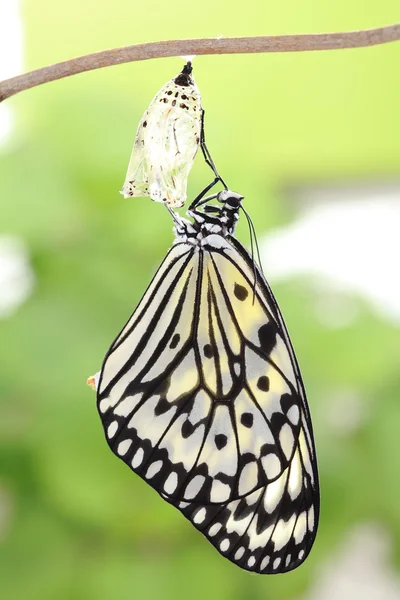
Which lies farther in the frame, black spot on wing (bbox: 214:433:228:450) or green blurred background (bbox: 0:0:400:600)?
green blurred background (bbox: 0:0:400:600)

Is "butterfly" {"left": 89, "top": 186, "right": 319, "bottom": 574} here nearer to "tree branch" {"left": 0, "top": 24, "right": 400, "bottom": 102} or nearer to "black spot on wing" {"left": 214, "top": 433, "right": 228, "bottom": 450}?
"black spot on wing" {"left": 214, "top": 433, "right": 228, "bottom": 450}

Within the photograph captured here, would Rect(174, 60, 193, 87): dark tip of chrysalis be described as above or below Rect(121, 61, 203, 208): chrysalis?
above

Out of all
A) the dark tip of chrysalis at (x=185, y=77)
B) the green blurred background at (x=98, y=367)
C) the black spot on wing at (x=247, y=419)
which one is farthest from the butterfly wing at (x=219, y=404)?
the green blurred background at (x=98, y=367)

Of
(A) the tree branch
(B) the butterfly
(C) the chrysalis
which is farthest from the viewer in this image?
(B) the butterfly

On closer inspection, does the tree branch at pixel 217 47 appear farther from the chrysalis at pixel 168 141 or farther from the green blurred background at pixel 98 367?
the green blurred background at pixel 98 367

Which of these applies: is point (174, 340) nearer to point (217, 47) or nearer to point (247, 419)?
point (247, 419)

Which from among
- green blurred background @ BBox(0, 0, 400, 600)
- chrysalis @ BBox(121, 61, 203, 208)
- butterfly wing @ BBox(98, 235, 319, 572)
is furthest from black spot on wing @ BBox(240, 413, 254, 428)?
green blurred background @ BBox(0, 0, 400, 600)
